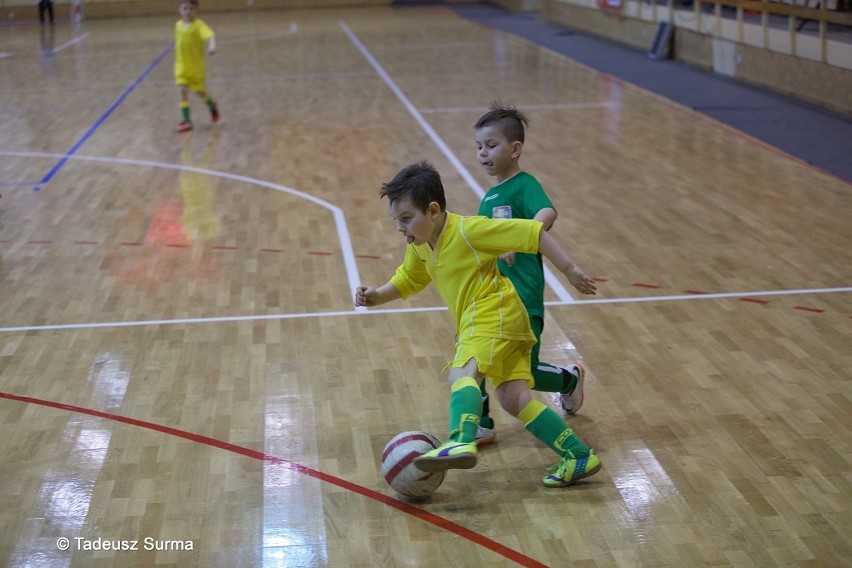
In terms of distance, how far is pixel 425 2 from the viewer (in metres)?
30.2

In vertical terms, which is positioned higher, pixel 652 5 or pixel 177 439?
pixel 652 5

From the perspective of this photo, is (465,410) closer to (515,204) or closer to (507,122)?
(515,204)

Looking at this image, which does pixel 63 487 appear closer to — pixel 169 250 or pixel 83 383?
pixel 83 383

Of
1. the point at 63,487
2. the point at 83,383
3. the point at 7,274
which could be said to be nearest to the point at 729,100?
the point at 7,274

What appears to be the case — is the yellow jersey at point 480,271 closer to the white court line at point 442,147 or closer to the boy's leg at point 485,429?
the boy's leg at point 485,429

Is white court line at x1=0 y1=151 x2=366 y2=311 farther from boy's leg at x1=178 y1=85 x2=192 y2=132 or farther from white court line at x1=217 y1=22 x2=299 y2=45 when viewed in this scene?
white court line at x1=217 y1=22 x2=299 y2=45

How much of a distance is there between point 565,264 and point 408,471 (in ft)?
3.10

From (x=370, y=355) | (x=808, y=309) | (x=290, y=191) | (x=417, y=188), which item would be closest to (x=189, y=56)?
(x=290, y=191)

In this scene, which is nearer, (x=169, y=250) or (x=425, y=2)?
(x=169, y=250)

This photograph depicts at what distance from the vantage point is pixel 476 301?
398 centimetres

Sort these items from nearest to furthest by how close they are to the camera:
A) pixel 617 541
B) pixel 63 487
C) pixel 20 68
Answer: pixel 617 541 → pixel 63 487 → pixel 20 68

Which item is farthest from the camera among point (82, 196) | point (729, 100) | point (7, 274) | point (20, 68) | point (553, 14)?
point (553, 14)

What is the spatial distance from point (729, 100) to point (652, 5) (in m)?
5.84

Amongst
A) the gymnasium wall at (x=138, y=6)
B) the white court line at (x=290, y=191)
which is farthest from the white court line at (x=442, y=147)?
the gymnasium wall at (x=138, y=6)
